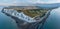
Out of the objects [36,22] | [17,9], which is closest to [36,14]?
[36,22]

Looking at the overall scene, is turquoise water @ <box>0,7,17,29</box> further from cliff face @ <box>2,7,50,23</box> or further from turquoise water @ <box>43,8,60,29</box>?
turquoise water @ <box>43,8,60,29</box>

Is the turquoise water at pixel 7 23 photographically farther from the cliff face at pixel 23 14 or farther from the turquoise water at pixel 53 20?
the turquoise water at pixel 53 20

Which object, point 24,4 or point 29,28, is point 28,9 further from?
point 29,28

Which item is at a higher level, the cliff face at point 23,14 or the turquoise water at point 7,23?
the cliff face at point 23,14

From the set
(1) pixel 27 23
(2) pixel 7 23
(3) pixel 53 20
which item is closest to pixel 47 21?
(3) pixel 53 20

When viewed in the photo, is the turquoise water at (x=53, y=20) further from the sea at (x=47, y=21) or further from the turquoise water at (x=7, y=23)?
the turquoise water at (x=7, y=23)

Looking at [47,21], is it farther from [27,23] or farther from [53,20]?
[27,23]

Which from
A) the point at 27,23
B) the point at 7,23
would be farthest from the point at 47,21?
the point at 7,23

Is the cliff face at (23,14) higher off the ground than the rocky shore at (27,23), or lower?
higher

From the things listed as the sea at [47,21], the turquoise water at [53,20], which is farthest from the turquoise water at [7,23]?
the turquoise water at [53,20]

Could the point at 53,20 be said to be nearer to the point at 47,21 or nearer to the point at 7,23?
the point at 47,21

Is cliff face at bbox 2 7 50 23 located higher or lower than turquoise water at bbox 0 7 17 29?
higher

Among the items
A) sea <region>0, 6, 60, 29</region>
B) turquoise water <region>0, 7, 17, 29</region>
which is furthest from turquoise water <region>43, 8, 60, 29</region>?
turquoise water <region>0, 7, 17, 29</region>
